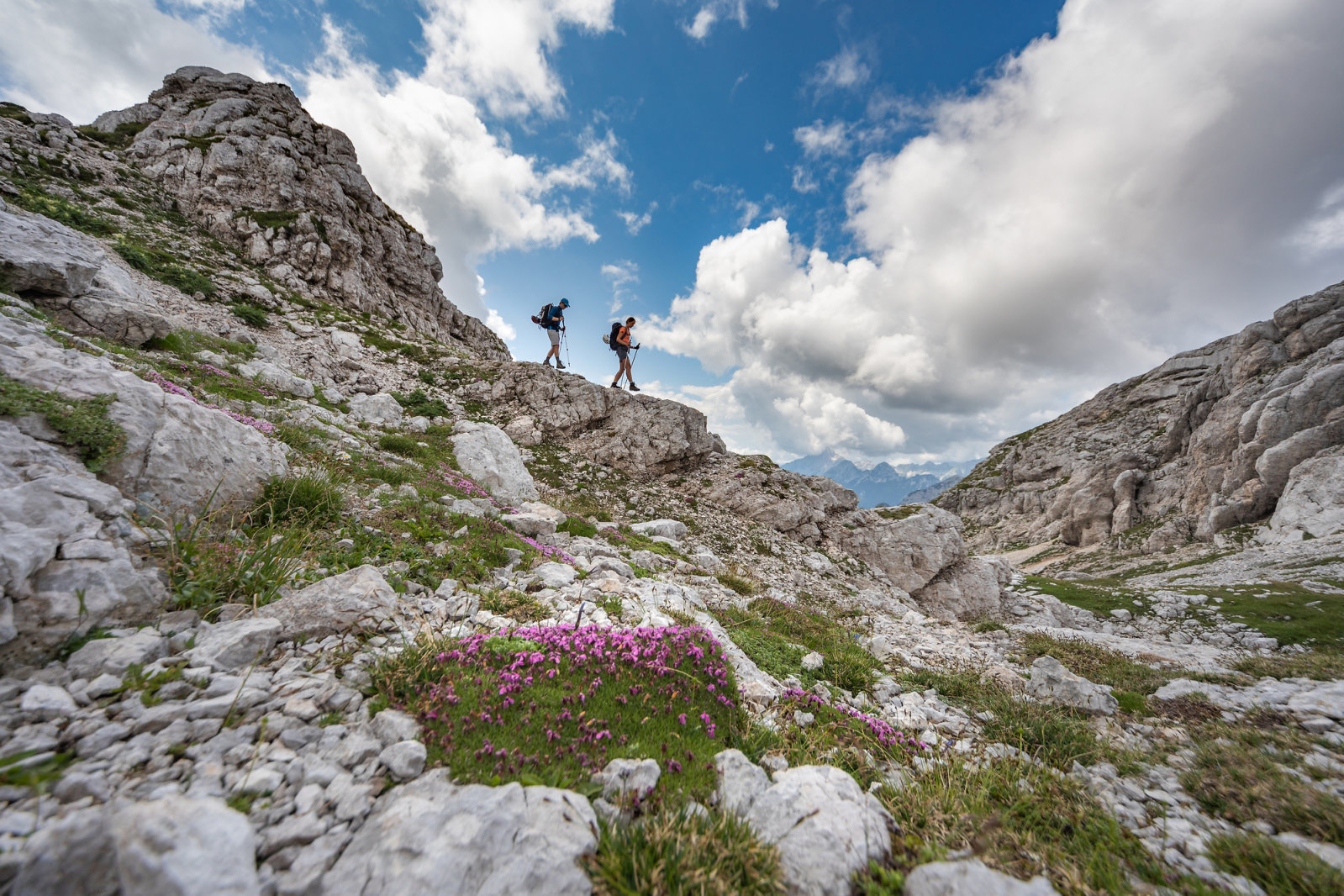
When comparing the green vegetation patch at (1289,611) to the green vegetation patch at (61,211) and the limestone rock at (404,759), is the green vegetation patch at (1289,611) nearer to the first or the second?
the limestone rock at (404,759)

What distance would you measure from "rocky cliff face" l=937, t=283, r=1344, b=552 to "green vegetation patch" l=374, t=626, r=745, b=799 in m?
64.4

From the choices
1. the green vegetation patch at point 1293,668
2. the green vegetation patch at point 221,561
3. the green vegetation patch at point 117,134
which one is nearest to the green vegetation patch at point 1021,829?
the green vegetation patch at point 221,561

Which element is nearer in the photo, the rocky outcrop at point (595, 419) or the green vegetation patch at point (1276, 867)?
the green vegetation patch at point (1276, 867)

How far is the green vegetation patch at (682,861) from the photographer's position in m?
2.80

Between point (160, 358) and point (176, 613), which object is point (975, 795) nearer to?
point (176, 613)

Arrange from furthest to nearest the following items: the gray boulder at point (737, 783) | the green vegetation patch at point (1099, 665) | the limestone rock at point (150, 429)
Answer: the green vegetation patch at point (1099, 665) → the limestone rock at point (150, 429) → the gray boulder at point (737, 783)

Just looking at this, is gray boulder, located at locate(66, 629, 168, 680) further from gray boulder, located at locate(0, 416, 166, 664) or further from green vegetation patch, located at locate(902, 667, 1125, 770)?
green vegetation patch, located at locate(902, 667, 1125, 770)

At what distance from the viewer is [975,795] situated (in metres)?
4.36

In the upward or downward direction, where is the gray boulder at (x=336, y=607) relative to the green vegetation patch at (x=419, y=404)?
downward

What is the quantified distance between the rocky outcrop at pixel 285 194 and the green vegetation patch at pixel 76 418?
36.5 m

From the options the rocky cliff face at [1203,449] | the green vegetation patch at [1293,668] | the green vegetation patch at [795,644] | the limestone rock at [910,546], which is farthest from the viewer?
the rocky cliff face at [1203,449]

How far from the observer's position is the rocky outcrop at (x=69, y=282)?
35.1ft

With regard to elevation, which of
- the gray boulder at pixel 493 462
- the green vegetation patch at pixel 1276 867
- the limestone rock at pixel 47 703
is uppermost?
the gray boulder at pixel 493 462

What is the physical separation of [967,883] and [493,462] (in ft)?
57.4
